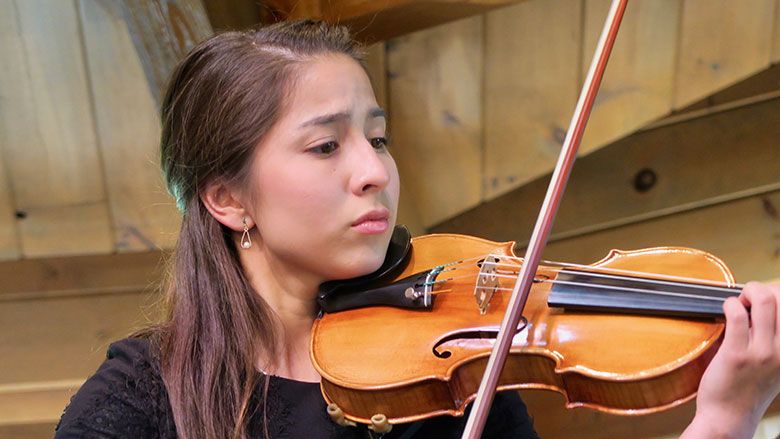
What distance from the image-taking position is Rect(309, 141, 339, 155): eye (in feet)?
2.81

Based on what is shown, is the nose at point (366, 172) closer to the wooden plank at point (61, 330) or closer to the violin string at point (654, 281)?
the violin string at point (654, 281)

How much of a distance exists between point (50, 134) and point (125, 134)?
0.13m

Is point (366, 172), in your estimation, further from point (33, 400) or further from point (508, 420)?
point (33, 400)

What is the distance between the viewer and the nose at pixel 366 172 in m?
0.85

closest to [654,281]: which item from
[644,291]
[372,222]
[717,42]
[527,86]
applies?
[644,291]

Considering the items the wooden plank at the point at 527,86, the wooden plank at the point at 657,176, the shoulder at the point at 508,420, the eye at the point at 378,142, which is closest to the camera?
the eye at the point at 378,142

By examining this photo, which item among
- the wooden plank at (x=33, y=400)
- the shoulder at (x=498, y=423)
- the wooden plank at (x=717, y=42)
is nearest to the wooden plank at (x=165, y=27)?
the shoulder at (x=498, y=423)

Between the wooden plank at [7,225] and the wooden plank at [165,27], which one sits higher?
the wooden plank at [165,27]

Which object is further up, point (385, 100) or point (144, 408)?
point (385, 100)

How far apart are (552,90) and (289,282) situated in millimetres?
689

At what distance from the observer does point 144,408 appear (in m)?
0.85

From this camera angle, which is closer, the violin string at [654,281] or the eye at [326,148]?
the violin string at [654,281]

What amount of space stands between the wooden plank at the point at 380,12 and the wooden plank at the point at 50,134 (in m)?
0.38

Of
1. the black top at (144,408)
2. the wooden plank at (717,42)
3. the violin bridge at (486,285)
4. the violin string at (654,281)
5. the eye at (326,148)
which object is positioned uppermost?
the wooden plank at (717,42)
